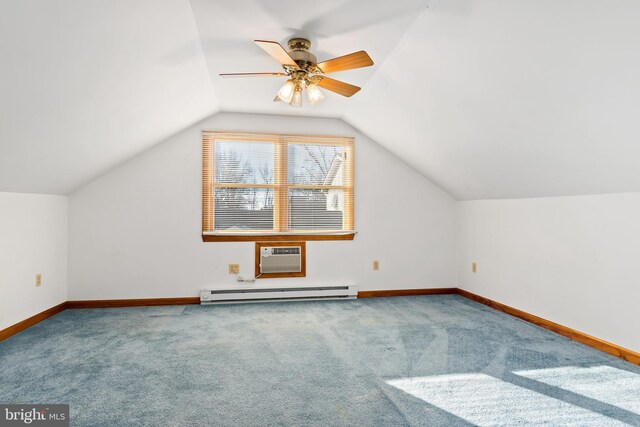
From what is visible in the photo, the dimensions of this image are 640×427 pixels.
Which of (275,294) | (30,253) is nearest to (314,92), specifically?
(275,294)

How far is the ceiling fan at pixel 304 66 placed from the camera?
2.08 m

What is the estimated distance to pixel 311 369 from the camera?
224 centimetres

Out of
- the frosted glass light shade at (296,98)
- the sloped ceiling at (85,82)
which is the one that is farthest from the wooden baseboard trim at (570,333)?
the sloped ceiling at (85,82)

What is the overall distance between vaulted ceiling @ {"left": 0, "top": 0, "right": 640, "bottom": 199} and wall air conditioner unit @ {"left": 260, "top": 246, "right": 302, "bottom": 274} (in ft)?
5.89

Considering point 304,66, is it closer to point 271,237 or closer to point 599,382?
point 271,237

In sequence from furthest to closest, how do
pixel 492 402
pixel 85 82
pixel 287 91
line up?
pixel 287 91 → pixel 85 82 → pixel 492 402

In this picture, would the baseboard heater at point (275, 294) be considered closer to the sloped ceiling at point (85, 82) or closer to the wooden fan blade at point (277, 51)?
the sloped ceiling at point (85, 82)

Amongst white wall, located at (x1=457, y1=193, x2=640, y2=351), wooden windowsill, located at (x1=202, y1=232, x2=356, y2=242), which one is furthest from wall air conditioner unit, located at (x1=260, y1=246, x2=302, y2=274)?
white wall, located at (x1=457, y1=193, x2=640, y2=351)

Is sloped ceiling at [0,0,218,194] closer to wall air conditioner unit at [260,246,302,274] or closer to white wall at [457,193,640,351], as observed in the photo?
wall air conditioner unit at [260,246,302,274]

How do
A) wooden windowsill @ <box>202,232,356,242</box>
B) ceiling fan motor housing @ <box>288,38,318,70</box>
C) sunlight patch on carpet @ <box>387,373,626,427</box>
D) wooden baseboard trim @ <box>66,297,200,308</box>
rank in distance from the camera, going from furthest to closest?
wooden windowsill @ <box>202,232,356,242</box>
wooden baseboard trim @ <box>66,297,200,308</box>
ceiling fan motor housing @ <box>288,38,318,70</box>
sunlight patch on carpet @ <box>387,373,626,427</box>

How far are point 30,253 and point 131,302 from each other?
1.08 metres

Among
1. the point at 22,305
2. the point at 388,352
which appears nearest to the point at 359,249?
the point at 388,352

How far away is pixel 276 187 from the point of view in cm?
416

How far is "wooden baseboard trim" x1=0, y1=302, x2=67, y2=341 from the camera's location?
2742mm
